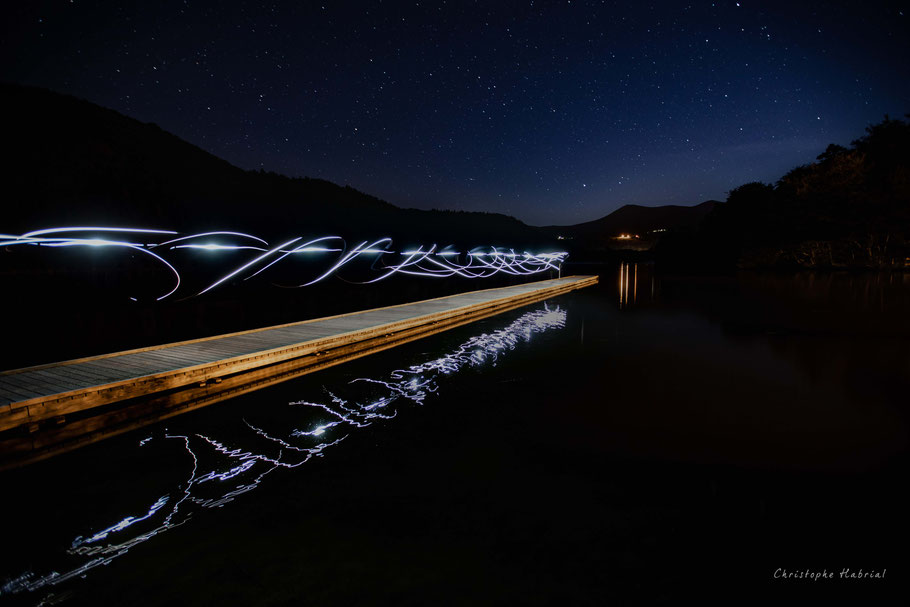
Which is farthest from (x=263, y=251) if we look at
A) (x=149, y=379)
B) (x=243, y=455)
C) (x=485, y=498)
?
(x=485, y=498)

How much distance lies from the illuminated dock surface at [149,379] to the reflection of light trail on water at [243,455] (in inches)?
38.3

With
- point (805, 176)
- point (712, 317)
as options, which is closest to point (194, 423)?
point (712, 317)

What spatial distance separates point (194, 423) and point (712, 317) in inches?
690

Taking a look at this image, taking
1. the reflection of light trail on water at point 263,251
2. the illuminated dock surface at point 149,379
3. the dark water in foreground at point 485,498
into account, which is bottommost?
the dark water in foreground at point 485,498

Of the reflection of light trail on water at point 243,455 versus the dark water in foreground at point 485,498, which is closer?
the dark water in foreground at point 485,498

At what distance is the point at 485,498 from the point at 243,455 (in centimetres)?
301

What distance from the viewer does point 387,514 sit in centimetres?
418

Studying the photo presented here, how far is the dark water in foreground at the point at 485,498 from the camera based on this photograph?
3273 millimetres

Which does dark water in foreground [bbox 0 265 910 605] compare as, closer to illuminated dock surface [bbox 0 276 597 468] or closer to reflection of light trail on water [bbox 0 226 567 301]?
illuminated dock surface [bbox 0 276 597 468]

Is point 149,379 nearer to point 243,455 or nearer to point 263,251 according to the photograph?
point 243,455

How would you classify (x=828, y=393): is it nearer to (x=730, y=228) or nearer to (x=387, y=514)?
(x=387, y=514)

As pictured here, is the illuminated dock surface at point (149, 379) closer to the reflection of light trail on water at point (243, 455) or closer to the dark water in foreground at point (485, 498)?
the dark water in foreground at point (485, 498)

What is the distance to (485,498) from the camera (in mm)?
4445

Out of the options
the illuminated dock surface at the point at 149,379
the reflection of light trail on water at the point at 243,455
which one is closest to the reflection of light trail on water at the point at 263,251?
the illuminated dock surface at the point at 149,379
